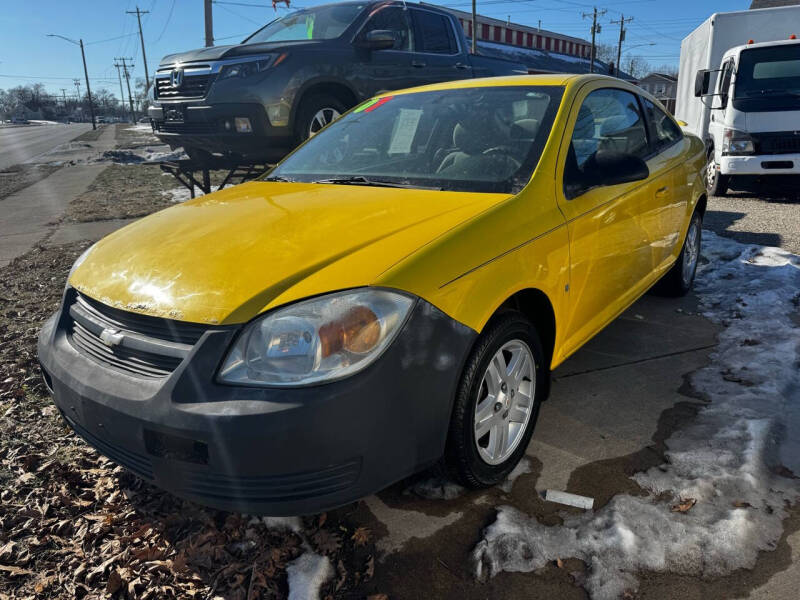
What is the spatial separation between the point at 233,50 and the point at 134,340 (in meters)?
4.94

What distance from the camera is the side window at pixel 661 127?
4.01 meters

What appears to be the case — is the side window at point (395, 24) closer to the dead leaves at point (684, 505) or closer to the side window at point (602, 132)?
the side window at point (602, 132)

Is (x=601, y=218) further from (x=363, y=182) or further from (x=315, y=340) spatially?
(x=315, y=340)

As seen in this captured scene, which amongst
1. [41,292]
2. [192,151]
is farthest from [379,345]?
[192,151]

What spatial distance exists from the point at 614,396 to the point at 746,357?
3.28ft

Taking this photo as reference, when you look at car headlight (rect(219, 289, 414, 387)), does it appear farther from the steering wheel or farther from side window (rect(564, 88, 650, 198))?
side window (rect(564, 88, 650, 198))

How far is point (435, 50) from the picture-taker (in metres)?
7.59

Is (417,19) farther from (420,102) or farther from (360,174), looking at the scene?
(360,174)

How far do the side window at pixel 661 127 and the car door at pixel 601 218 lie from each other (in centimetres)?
25

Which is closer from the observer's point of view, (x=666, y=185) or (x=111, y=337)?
(x=111, y=337)

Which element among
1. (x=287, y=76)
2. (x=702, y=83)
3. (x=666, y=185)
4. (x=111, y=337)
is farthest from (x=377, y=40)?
(x=702, y=83)

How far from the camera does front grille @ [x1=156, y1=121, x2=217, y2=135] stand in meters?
6.07

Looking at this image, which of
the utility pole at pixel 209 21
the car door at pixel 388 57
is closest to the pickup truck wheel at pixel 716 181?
the car door at pixel 388 57

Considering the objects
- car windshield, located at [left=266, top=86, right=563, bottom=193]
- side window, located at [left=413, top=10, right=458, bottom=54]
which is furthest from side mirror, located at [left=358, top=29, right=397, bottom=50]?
car windshield, located at [left=266, top=86, right=563, bottom=193]
